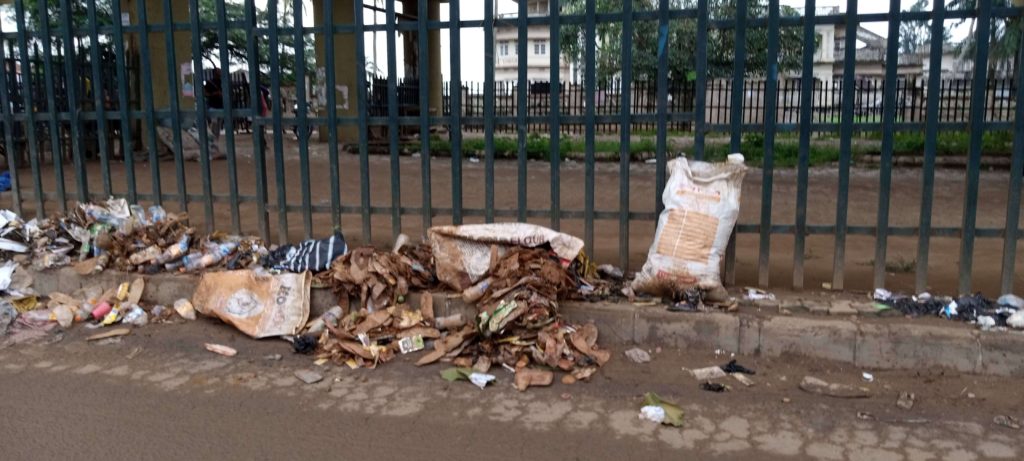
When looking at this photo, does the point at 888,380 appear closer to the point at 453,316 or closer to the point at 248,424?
the point at 453,316

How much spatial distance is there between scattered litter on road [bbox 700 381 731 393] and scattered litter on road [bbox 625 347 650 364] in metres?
0.43

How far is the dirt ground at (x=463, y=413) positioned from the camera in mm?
3412

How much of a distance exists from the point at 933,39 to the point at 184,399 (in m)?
4.54

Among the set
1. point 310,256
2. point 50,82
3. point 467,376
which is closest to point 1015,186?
point 467,376

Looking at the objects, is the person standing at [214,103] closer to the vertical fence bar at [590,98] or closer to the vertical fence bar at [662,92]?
the vertical fence bar at [590,98]

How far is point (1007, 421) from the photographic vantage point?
364cm

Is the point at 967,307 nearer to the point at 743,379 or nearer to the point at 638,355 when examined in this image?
the point at 743,379

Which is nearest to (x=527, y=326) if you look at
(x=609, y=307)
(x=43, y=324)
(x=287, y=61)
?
(x=609, y=307)

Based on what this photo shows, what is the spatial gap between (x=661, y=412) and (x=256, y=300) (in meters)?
2.81

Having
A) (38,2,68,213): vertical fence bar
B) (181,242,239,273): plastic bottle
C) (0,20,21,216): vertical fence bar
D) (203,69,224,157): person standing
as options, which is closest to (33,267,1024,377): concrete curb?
(181,242,239,273): plastic bottle

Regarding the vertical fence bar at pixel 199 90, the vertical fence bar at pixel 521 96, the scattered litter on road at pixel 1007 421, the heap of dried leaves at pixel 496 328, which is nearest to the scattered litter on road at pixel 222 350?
the heap of dried leaves at pixel 496 328

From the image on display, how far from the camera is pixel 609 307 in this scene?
4.74 meters

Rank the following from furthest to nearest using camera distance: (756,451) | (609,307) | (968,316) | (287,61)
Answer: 1. (287,61)
2. (609,307)
3. (968,316)
4. (756,451)

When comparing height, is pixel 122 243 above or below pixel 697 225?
below
